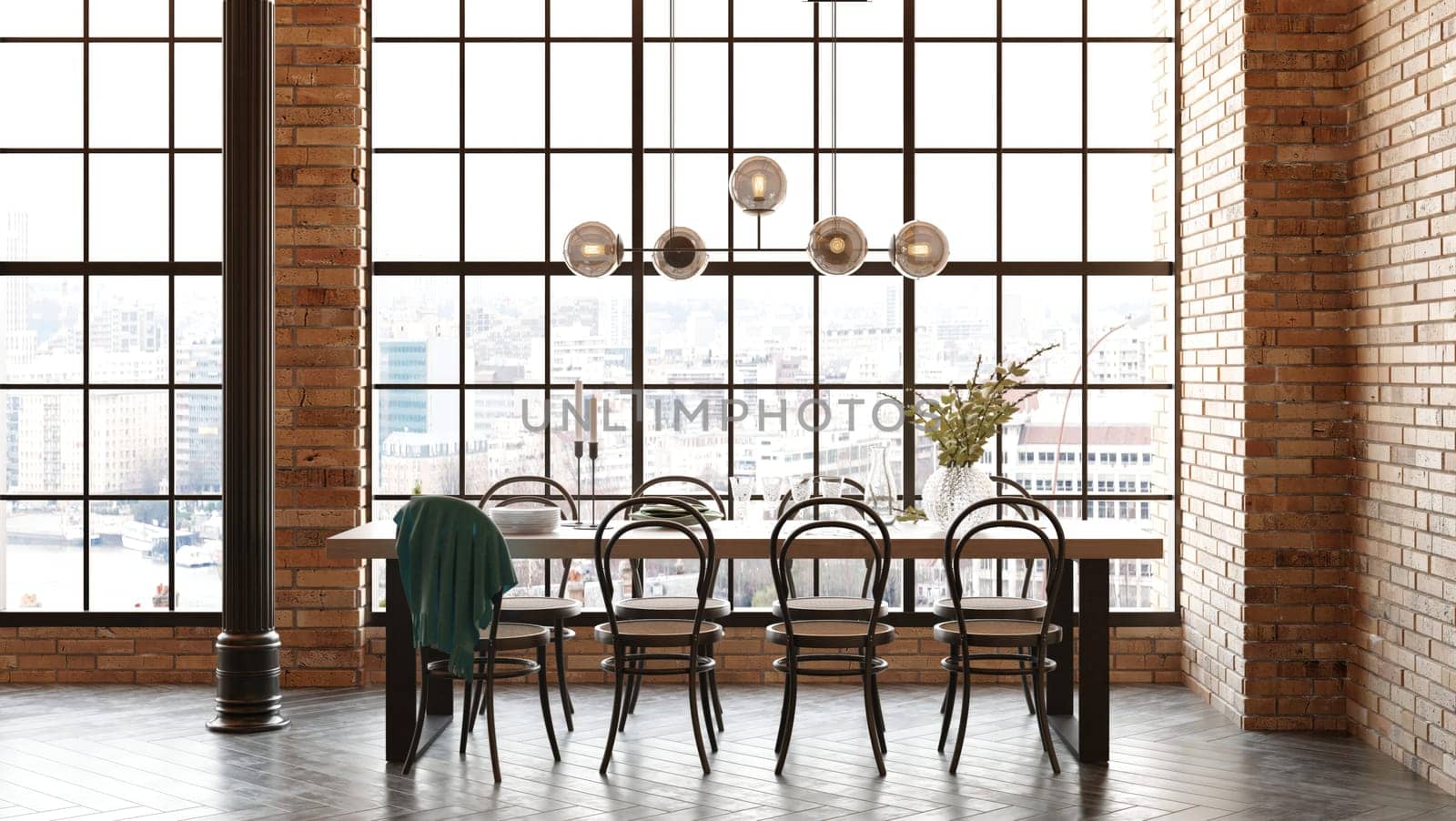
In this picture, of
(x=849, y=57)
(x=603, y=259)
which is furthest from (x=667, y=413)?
(x=849, y=57)

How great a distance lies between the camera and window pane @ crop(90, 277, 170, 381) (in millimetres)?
6488

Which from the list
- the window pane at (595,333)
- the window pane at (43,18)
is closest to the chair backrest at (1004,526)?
the window pane at (595,333)

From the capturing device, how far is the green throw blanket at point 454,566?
4.65 metres

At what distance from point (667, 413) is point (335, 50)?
2.19 meters

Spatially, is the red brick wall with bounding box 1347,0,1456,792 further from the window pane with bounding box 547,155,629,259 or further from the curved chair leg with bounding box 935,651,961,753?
the window pane with bounding box 547,155,629,259

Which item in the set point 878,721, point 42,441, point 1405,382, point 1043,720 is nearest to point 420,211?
point 42,441

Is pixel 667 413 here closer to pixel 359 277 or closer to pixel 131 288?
pixel 359 277

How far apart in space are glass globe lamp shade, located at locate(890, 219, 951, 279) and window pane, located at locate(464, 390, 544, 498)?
75.5 inches

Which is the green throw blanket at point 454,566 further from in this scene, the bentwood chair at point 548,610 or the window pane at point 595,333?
the window pane at point 595,333

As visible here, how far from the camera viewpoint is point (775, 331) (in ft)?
21.4

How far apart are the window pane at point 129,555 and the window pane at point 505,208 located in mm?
1947

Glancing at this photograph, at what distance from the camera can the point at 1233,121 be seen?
573 cm

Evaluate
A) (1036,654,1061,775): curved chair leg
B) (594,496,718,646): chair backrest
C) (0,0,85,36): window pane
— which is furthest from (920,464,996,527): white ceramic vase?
(0,0,85,36): window pane

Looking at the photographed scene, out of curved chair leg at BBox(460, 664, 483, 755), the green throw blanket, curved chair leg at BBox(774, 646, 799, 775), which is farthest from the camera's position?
curved chair leg at BBox(460, 664, 483, 755)
